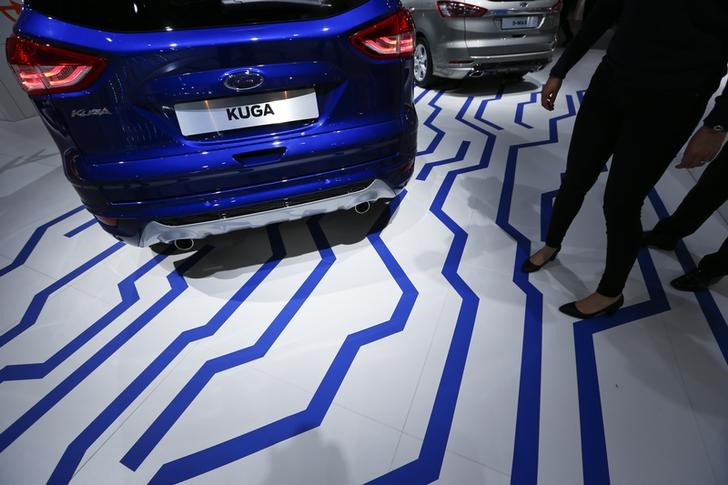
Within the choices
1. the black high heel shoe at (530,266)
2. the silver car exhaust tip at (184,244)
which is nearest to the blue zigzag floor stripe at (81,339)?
the silver car exhaust tip at (184,244)

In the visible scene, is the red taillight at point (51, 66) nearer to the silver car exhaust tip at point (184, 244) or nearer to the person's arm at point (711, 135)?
the silver car exhaust tip at point (184, 244)

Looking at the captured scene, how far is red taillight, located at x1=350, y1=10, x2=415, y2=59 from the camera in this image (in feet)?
4.02

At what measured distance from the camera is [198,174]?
48.5 inches

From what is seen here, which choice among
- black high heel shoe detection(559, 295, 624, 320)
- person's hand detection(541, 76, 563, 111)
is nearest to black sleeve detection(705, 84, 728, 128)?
person's hand detection(541, 76, 563, 111)

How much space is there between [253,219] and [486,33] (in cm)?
315

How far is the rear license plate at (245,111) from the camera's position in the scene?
45.9 inches

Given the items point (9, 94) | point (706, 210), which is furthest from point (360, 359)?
point (9, 94)

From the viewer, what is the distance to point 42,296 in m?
1.76

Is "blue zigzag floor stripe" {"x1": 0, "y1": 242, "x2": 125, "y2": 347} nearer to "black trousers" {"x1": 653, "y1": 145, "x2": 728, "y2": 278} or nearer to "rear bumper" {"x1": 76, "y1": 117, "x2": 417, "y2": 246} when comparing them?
"rear bumper" {"x1": 76, "y1": 117, "x2": 417, "y2": 246}

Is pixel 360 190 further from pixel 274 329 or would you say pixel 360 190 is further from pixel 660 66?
pixel 660 66

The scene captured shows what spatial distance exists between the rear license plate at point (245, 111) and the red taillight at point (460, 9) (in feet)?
9.32

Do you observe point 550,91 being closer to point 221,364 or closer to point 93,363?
point 221,364

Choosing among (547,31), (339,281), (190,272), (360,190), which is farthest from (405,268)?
(547,31)

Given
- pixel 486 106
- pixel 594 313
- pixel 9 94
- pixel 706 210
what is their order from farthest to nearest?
pixel 9 94, pixel 486 106, pixel 706 210, pixel 594 313
